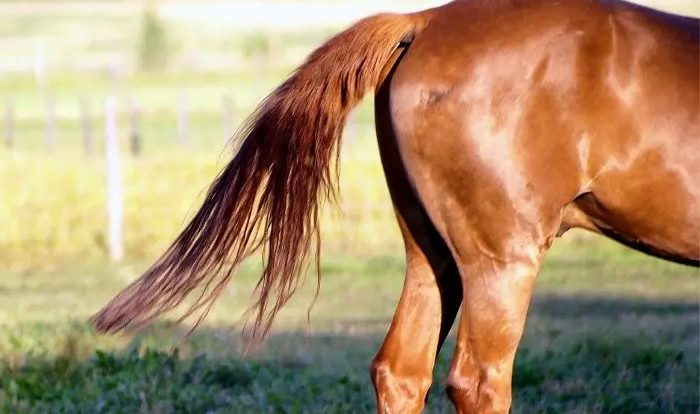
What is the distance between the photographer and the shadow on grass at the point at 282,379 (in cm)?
647

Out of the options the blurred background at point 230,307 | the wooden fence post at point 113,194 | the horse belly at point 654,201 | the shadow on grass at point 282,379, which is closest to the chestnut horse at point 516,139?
the horse belly at point 654,201

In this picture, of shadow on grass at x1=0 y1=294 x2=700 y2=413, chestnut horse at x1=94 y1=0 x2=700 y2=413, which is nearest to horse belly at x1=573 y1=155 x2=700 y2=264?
chestnut horse at x1=94 y1=0 x2=700 y2=413

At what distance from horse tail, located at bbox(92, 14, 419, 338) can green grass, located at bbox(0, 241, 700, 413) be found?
0.70 meters

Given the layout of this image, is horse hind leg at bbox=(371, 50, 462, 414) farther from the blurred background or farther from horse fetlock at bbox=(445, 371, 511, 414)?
the blurred background

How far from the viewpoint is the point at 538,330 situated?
9.93m

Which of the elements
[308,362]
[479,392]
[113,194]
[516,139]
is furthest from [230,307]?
[516,139]

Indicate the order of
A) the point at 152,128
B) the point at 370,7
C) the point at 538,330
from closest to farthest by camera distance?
the point at 538,330, the point at 152,128, the point at 370,7

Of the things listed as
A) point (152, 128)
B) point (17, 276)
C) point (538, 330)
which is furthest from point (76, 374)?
point (152, 128)

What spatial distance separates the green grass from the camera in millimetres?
6523

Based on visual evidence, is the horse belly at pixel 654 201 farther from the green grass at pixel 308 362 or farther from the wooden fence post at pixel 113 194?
the wooden fence post at pixel 113 194

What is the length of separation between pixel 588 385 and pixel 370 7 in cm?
5506

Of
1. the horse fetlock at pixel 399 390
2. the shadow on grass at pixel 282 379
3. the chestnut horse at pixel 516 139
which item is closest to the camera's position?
the chestnut horse at pixel 516 139

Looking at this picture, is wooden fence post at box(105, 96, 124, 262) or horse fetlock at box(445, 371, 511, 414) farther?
wooden fence post at box(105, 96, 124, 262)

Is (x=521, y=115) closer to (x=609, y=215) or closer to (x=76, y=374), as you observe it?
(x=609, y=215)
